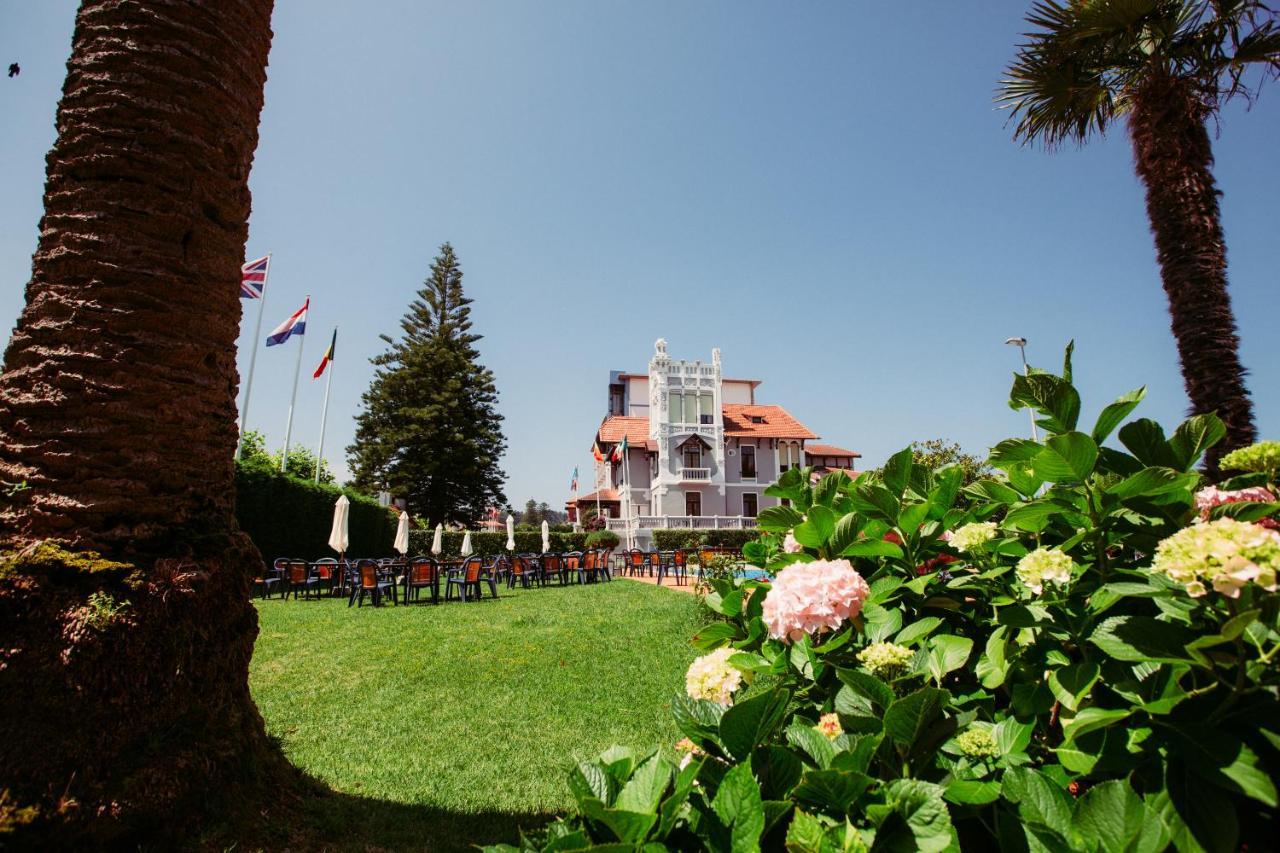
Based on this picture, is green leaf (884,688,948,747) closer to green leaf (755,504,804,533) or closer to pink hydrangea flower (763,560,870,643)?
pink hydrangea flower (763,560,870,643)

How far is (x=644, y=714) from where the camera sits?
5.50m

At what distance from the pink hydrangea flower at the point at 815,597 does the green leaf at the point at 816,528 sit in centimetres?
16

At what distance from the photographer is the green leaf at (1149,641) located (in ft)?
3.49

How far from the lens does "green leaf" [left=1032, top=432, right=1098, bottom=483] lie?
1346 millimetres

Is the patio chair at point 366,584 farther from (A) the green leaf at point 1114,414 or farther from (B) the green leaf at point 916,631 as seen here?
(A) the green leaf at point 1114,414

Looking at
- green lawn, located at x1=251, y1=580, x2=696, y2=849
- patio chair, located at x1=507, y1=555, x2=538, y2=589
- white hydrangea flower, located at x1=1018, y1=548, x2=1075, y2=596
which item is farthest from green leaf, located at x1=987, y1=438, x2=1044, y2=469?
patio chair, located at x1=507, y1=555, x2=538, y2=589

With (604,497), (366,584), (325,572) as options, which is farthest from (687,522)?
(366,584)

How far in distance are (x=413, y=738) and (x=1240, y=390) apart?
9.15m

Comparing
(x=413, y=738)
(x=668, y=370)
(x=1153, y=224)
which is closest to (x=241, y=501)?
(x=413, y=738)

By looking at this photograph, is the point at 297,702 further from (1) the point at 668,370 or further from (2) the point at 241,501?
(1) the point at 668,370

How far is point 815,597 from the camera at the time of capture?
62.9 inches

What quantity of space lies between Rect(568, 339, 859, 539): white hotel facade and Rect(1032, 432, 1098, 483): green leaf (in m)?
34.6

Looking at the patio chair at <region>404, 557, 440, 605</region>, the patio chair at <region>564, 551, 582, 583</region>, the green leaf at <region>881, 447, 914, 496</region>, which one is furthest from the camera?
the patio chair at <region>564, 551, 582, 583</region>

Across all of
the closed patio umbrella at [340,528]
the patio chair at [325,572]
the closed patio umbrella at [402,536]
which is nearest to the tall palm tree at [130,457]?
the closed patio umbrella at [340,528]
